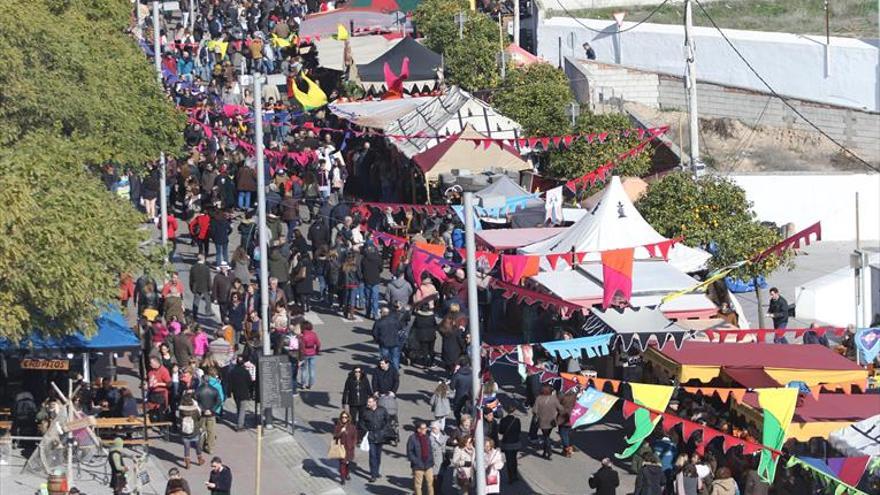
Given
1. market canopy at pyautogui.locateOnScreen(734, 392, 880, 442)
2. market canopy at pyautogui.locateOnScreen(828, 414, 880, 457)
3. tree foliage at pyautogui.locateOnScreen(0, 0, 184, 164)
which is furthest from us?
tree foliage at pyautogui.locateOnScreen(0, 0, 184, 164)

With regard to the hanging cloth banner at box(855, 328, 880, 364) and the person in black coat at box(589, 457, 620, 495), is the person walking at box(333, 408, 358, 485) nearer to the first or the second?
the person in black coat at box(589, 457, 620, 495)

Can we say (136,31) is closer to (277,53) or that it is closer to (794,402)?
(277,53)

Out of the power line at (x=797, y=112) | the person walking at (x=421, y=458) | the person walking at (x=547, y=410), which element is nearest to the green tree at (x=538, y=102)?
the power line at (x=797, y=112)

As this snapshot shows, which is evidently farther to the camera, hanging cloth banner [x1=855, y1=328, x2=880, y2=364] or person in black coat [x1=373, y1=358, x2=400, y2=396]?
person in black coat [x1=373, y1=358, x2=400, y2=396]

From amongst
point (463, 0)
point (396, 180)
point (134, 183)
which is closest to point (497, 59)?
point (463, 0)

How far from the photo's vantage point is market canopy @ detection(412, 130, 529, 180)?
145 ft

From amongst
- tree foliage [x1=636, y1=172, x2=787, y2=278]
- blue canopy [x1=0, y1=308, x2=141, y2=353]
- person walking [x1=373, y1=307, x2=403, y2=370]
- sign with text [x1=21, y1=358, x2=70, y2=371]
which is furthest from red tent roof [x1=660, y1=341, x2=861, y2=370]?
sign with text [x1=21, y1=358, x2=70, y2=371]

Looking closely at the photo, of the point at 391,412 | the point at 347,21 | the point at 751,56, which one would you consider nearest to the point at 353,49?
the point at 347,21

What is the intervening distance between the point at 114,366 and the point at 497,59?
2469 centimetres

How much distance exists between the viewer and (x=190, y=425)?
102ft

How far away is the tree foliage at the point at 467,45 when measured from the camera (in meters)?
56.6

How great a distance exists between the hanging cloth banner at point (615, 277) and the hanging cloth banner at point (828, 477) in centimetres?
630

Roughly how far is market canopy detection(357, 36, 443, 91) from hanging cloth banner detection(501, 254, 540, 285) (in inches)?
774

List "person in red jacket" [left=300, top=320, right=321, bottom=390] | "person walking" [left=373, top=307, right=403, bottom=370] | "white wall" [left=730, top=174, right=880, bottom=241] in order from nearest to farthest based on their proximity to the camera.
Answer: "person in red jacket" [left=300, top=320, right=321, bottom=390] → "person walking" [left=373, top=307, right=403, bottom=370] → "white wall" [left=730, top=174, right=880, bottom=241]
